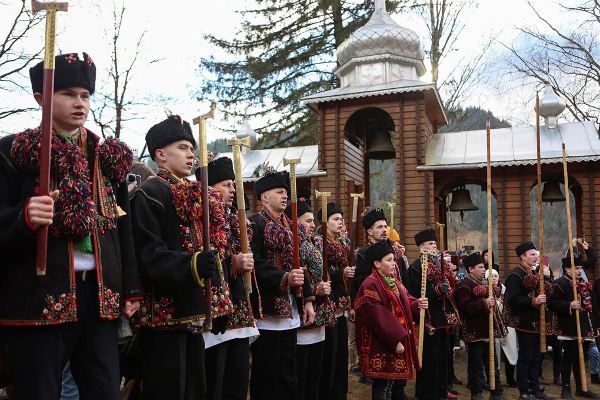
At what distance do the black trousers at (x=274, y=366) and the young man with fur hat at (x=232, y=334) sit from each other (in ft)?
1.85

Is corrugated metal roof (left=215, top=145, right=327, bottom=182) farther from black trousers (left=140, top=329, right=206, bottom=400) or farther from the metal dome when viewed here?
black trousers (left=140, top=329, right=206, bottom=400)

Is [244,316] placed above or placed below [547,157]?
below

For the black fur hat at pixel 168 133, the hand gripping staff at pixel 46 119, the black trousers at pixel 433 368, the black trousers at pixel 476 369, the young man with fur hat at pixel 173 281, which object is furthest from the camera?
the black trousers at pixel 476 369

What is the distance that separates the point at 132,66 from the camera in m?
17.4

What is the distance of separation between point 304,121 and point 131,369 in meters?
18.4

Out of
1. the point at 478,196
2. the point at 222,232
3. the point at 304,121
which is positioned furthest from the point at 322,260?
the point at 478,196

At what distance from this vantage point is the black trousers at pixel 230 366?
378cm

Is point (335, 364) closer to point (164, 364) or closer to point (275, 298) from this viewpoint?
point (275, 298)

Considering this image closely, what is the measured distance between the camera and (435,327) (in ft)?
22.8

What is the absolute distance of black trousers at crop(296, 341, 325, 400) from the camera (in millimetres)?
5309

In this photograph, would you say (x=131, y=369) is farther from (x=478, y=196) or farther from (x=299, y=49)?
(x=478, y=196)

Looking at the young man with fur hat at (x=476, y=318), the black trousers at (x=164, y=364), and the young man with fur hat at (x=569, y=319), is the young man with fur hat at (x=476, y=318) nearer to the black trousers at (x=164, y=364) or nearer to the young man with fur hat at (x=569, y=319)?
the young man with fur hat at (x=569, y=319)

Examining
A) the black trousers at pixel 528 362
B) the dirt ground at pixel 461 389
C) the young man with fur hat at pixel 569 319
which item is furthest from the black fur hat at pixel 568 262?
the dirt ground at pixel 461 389

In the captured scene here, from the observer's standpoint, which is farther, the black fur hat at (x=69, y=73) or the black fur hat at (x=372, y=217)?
the black fur hat at (x=372, y=217)
